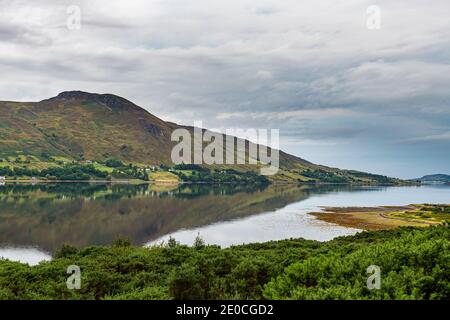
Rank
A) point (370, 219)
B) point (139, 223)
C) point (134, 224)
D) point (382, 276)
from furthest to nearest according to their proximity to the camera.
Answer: point (370, 219) → point (139, 223) → point (134, 224) → point (382, 276)

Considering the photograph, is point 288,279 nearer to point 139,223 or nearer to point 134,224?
point 134,224

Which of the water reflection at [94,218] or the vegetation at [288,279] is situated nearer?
the vegetation at [288,279]

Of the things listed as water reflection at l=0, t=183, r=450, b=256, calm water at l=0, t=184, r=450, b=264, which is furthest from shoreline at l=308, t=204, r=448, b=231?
water reflection at l=0, t=183, r=450, b=256

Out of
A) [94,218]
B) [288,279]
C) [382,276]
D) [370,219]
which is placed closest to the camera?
[382,276]

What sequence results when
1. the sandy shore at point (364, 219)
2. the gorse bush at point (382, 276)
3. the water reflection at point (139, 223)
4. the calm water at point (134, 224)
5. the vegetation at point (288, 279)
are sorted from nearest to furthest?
the gorse bush at point (382, 276) → the vegetation at point (288, 279) → the calm water at point (134, 224) → the water reflection at point (139, 223) → the sandy shore at point (364, 219)

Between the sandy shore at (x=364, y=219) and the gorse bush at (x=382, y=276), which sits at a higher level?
the gorse bush at (x=382, y=276)

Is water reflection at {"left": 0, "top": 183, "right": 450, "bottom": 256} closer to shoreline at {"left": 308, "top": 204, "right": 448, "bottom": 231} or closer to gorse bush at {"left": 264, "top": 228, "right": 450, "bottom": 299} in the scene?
shoreline at {"left": 308, "top": 204, "right": 448, "bottom": 231}

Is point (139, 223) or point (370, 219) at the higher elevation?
point (370, 219)

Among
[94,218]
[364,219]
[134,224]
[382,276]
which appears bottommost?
[134,224]
